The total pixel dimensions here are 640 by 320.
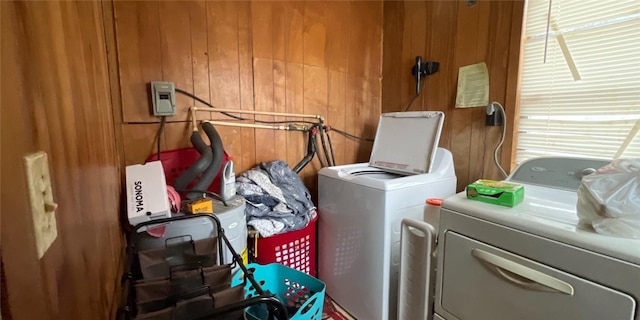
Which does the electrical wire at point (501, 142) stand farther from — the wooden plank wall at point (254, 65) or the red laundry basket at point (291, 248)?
the red laundry basket at point (291, 248)

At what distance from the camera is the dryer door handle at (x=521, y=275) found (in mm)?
713

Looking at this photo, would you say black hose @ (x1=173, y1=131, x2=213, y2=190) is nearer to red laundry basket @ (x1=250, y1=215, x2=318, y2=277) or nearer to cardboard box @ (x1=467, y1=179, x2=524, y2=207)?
red laundry basket @ (x1=250, y1=215, x2=318, y2=277)

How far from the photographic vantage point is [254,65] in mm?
1721

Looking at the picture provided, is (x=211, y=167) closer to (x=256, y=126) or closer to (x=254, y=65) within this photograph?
(x=256, y=126)

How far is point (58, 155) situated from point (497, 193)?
109 centimetres

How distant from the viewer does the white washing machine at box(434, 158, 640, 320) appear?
647 mm

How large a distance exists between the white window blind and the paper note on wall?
0.18m

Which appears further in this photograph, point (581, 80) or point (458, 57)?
point (458, 57)

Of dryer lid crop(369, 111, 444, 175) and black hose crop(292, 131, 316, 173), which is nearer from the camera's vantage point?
dryer lid crop(369, 111, 444, 175)

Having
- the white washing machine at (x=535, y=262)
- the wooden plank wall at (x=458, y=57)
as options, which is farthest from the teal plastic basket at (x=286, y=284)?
the wooden plank wall at (x=458, y=57)

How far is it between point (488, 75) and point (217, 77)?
148cm

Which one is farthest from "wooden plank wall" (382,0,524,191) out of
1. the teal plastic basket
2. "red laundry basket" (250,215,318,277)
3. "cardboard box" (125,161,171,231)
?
"cardboard box" (125,161,171,231)

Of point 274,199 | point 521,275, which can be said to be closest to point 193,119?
point 274,199

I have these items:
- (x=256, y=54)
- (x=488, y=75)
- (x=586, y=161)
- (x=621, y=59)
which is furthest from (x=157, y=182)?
(x=621, y=59)
